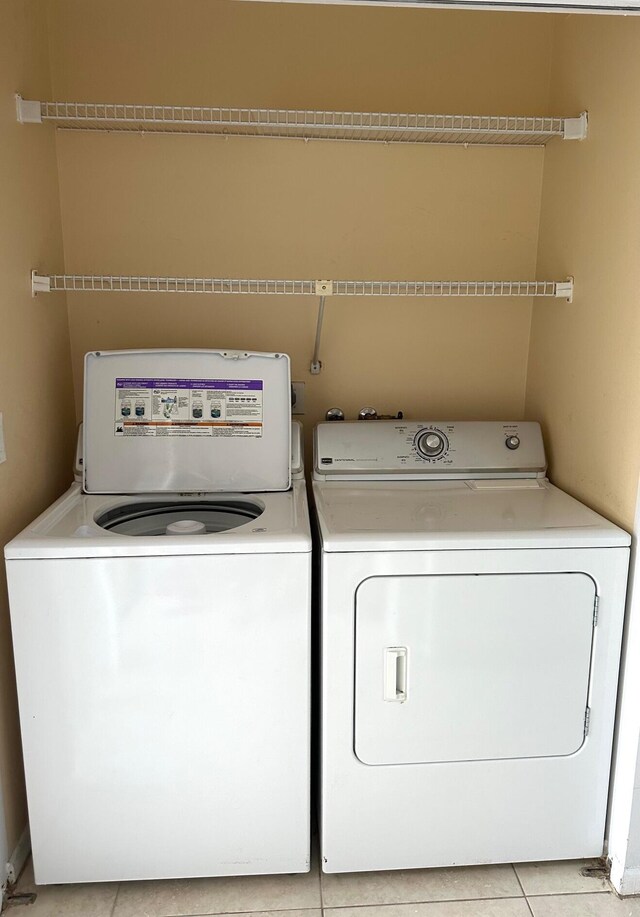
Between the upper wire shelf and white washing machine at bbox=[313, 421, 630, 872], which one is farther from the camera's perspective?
the upper wire shelf

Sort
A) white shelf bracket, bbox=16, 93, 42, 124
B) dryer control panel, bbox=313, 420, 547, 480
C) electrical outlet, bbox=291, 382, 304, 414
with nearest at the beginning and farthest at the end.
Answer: white shelf bracket, bbox=16, 93, 42, 124
dryer control panel, bbox=313, 420, 547, 480
electrical outlet, bbox=291, 382, 304, 414

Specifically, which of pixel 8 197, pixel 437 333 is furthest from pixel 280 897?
pixel 8 197

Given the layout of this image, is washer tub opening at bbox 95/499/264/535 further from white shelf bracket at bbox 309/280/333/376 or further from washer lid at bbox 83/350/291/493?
white shelf bracket at bbox 309/280/333/376

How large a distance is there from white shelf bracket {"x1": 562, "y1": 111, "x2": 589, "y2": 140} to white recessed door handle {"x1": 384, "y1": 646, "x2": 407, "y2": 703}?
1.60 metres

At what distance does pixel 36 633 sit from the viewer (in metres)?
1.76

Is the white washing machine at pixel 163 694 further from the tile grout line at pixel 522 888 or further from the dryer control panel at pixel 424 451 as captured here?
the tile grout line at pixel 522 888

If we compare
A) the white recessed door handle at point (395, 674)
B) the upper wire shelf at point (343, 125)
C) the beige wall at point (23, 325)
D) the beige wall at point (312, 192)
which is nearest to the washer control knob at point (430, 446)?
the beige wall at point (312, 192)

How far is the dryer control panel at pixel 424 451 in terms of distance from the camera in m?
2.32

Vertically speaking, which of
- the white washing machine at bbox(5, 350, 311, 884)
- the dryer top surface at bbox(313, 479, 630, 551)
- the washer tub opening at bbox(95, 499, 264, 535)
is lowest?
the white washing machine at bbox(5, 350, 311, 884)

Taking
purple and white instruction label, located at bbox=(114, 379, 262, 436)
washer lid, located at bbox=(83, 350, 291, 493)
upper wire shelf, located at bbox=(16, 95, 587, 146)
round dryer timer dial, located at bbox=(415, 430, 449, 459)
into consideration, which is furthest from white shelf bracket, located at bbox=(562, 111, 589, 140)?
purple and white instruction label, located at bbox=(114, 379, 262, 436)

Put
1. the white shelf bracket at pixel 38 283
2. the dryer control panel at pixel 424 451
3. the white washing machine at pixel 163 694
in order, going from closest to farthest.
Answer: the white washing machine at pixel 163 694 → the white shelf bracket at pixel 38 283 → the dryer control panel at pixel 424 451

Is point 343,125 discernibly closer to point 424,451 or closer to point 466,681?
point 424,451

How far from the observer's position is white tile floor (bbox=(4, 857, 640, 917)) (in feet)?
6.16

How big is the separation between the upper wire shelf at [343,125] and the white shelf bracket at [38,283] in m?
0.48
